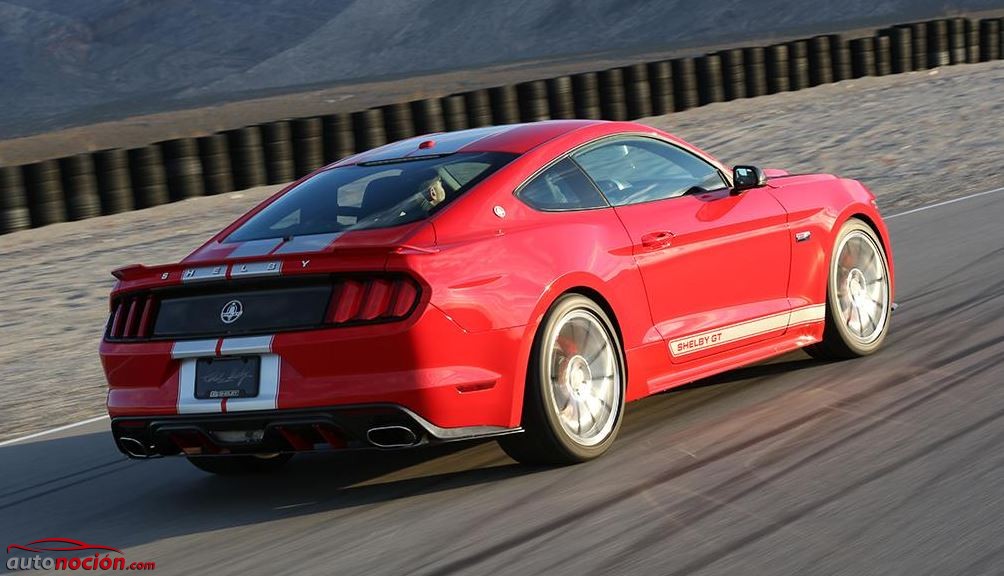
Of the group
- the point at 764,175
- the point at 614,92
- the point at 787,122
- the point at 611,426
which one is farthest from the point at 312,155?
the point at 611,426

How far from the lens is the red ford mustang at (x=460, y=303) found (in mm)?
5379

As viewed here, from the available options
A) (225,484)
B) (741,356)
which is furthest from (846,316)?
(225,484)

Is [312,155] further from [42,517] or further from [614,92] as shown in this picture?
[42,517]

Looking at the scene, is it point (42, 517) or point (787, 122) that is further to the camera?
point (787, 122)

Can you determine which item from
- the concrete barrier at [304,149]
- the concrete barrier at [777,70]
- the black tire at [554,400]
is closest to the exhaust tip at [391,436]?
the black tire at [554,400]

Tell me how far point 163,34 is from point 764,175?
63.1 metres

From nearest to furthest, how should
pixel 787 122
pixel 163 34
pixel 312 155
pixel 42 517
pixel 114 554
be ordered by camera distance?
A: pixel 114 554, pixel 42 517, pixel 312 155, pixel 787 122, pixel 163 34

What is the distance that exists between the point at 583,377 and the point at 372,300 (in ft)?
3.29

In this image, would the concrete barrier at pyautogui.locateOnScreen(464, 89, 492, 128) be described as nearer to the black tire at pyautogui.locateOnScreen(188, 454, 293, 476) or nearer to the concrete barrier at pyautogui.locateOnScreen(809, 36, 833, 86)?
the concrete barrier at pyautogui.locateOnScreen(809, 36, 833, 86)

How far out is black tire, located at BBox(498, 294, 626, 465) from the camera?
5668 mm

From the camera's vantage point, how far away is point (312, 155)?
58.3ft

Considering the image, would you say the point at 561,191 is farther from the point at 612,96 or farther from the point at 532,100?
the point at 612,96

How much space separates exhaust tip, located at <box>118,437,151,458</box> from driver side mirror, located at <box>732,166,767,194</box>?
2930mm

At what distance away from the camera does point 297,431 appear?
214 inches
